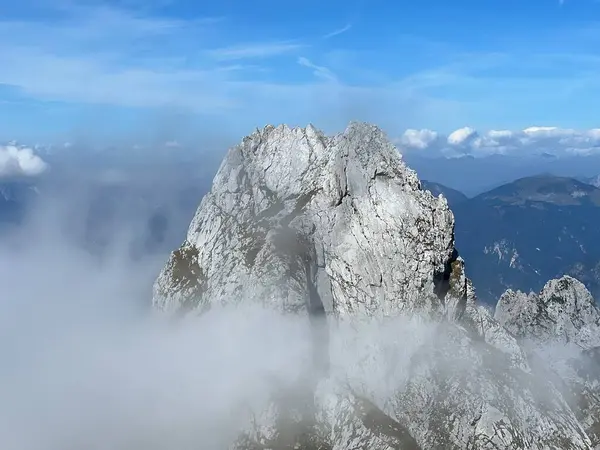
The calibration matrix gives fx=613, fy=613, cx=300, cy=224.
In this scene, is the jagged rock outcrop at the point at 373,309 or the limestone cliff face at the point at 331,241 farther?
the limestone cliff face at the point at 331,241

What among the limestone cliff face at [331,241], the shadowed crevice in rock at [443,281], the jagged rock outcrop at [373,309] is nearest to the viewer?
the jagged rock outcrop at [373,309]

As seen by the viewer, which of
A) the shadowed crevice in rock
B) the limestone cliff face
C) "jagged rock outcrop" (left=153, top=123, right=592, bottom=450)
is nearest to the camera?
"jagged rock outcrop" (left=153, top=123, right=592, bottom=450)

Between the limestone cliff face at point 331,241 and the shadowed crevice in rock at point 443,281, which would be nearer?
the limestone cliff face at point 331,241

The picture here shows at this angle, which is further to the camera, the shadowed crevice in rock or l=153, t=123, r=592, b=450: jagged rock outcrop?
the shadowed crevice in rock

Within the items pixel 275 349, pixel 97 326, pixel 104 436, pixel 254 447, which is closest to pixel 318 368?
pixel 275 349

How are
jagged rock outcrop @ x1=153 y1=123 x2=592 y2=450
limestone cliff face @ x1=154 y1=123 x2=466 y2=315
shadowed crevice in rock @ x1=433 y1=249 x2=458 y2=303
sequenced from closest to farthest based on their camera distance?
1. jagged rock outcrop @ x1=153 y1=123 x2=592 y2=450
2. limestone cliff face @ x1=154 y1=123 x2=466 y2=315
3. shadowed crevice in rock @ x1=433 y1=249 x2=458 y2=303

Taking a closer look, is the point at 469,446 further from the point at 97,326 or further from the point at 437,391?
the point at 97,326

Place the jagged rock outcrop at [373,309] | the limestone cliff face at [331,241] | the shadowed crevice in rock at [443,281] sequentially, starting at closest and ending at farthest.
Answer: the jagged rock outcrop at [373,309] → the limestone cliff face at [331,241] → the shadowed crevice in rock at [443,281]
